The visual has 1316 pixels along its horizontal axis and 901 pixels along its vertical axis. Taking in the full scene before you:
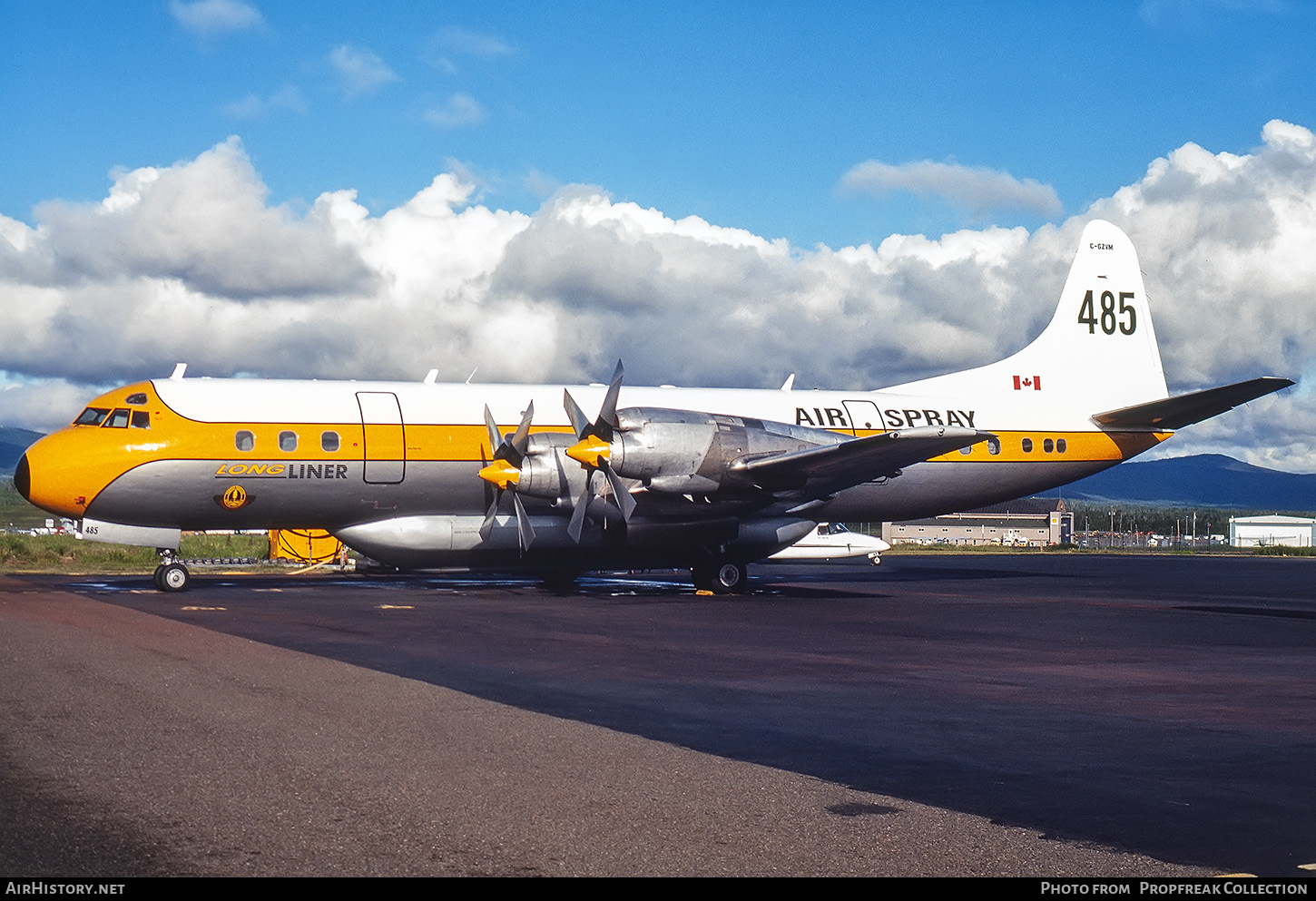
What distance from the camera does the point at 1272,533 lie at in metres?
139

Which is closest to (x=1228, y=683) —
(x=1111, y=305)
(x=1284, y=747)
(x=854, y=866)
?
(x=1284, y=747)

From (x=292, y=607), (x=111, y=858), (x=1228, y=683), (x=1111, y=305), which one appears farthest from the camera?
(x=1111, y=305)

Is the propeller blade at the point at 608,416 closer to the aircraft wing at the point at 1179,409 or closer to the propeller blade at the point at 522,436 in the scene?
the propeller blade at the point at 522,436

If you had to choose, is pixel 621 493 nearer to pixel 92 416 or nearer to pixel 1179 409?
pixel 92 416

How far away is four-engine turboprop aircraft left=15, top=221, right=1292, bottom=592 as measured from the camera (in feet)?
83.9

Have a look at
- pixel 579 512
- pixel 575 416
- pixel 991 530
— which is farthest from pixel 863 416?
pixel 991 530

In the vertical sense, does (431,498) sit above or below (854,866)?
above

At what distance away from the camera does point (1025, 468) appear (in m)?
32.8

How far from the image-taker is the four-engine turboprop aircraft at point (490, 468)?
25.6 m

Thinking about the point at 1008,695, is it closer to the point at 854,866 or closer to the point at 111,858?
the point at 854,866

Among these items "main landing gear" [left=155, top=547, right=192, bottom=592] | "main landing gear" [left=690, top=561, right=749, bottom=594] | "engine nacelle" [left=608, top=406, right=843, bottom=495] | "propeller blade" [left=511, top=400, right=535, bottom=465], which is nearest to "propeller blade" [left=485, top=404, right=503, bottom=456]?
"propeller blade" [left=511, top=400, right=535, bottom=465]

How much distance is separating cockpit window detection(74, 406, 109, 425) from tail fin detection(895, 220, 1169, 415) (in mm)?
20104

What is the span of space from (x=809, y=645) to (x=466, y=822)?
439 inches

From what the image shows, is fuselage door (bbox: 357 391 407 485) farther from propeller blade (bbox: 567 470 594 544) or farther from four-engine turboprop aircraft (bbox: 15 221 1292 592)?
propeller blade (bbox: 567 470 594 544)
